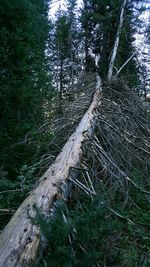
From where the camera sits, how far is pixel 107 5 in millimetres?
11977

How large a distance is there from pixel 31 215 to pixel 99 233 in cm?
72

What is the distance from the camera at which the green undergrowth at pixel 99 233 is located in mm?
1998

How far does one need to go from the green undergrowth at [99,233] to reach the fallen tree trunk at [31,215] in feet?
Answer: 0.51

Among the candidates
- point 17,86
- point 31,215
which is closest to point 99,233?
point 31,215

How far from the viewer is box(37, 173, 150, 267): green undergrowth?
200cm

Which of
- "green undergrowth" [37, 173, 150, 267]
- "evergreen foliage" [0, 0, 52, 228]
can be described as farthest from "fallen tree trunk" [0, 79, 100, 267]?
"evergreen foliage" [0, 0, 52, 228]

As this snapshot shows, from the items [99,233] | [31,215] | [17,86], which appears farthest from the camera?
[17,86]

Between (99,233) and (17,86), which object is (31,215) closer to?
(99,233)

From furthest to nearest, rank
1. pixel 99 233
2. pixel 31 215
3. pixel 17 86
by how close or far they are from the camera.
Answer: pixel 17 86 → pixel 31 215 → pixel 99 233

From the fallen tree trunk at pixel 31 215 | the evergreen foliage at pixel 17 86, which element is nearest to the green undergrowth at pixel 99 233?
the fallen tree trunk at pixel 31 215

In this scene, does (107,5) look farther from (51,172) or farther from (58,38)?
(51,172)

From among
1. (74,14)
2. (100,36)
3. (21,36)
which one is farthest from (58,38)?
(21,36)

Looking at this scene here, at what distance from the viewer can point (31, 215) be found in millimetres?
2750

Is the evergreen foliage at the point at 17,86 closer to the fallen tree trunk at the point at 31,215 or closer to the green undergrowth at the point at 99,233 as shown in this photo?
the fallen tree trunk at the point at 31,215
